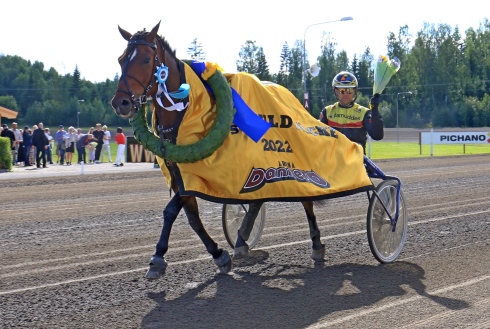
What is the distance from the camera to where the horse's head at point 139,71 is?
19.6 feet

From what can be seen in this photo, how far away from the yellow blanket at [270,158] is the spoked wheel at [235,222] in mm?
1051

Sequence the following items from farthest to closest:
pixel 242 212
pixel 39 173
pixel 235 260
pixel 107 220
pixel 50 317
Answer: pixel 39 173 → pixel 107 220 → pixel 242 212 → pixel 235 260 → pixel 50 317

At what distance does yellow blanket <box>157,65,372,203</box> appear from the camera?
21.0 feet

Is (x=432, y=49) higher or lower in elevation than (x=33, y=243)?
higher

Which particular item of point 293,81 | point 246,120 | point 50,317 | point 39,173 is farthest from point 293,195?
point 293,81

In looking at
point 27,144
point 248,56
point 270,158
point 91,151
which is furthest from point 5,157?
point 248,56

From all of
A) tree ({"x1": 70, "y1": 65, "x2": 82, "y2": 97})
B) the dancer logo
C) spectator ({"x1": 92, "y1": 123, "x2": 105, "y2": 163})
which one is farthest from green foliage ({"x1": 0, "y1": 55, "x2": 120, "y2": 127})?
the dancer logo

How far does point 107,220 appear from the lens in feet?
35.1

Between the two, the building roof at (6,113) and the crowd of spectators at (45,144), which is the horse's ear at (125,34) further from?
the building roof at (6,113)

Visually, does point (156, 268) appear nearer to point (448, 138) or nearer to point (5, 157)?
point (5, 157)

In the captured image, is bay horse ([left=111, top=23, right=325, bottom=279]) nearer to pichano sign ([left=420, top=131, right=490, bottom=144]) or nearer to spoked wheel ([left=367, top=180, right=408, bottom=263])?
spoked wheel ([left=367, top=180, right=408, bottom=263])

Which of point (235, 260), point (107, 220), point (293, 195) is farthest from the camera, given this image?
point (107, 220)

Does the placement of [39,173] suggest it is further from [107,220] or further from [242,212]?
[242,212]

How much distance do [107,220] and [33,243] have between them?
220 centimetres
